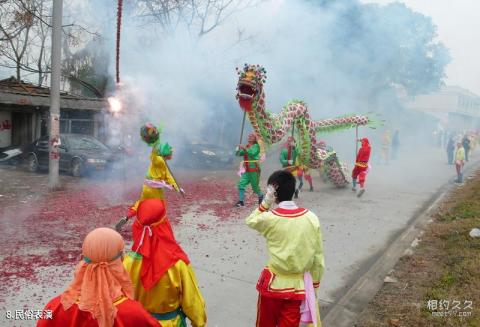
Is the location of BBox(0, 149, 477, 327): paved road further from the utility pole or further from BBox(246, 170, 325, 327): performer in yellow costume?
BBox(246, 170, 325, 327): performer in yellow costume

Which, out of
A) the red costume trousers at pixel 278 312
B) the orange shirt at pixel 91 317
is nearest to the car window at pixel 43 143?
the red costume trousers at pixel 278 312

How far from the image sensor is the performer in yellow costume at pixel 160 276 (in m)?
2.79

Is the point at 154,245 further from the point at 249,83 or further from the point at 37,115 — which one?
the point at 37,115

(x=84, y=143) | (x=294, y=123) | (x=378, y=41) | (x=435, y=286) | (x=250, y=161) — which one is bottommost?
(x=435, y=286)

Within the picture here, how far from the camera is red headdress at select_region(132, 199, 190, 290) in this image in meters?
2.79

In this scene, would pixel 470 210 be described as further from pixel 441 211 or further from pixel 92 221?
pixel 92 221

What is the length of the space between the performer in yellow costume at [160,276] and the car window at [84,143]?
458 inches

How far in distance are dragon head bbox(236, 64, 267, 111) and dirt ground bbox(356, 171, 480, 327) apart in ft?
13.7

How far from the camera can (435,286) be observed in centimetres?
516

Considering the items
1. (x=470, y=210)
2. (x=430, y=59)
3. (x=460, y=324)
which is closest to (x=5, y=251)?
(x=460, y=324)

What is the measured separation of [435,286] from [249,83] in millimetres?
5091

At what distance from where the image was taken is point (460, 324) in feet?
13.7

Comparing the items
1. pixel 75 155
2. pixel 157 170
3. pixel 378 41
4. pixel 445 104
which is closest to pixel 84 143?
pixel 75 155

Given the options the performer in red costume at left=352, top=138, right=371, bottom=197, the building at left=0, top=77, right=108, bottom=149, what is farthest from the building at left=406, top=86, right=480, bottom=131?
the performer in red costume at left=352, top=138, right=371, bottom=197
